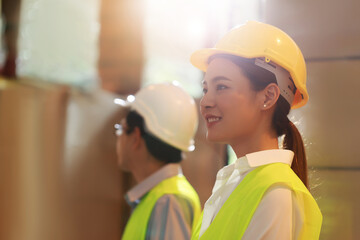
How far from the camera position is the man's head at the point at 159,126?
3062mm

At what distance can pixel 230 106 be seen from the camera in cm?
172

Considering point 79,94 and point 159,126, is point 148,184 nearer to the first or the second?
point 159,126

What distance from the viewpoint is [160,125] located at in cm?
312

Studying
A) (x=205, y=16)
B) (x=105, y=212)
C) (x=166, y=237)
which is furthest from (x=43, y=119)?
(x=166, y=237)

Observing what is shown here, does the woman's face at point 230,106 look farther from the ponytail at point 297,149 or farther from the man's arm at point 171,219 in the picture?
the man's arm at point 171,219

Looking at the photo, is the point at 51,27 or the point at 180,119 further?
the point at 51,27

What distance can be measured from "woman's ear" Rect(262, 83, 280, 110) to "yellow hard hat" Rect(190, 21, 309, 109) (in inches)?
2.9

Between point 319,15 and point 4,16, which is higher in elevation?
point 319,15

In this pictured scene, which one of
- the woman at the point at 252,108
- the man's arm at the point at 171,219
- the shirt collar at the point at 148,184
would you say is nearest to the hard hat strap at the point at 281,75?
the woman at the point at 252,108

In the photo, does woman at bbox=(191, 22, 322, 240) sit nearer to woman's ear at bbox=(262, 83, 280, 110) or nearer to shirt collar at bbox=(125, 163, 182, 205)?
woman's ear at bbox=(262, 83, 280, 110)

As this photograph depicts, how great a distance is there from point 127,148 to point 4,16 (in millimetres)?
2144

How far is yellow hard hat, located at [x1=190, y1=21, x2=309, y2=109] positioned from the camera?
1.67m

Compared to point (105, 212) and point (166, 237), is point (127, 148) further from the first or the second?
point (105, 212)

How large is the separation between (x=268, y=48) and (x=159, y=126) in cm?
154
